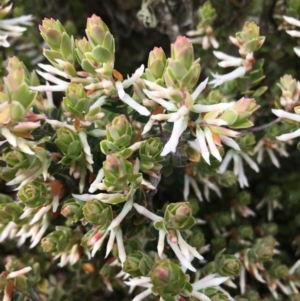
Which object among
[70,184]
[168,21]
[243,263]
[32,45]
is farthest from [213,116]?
[32,45]

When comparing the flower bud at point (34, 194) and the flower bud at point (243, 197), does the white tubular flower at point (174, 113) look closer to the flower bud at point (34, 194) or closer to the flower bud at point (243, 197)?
the flower bud at point (34, 194)

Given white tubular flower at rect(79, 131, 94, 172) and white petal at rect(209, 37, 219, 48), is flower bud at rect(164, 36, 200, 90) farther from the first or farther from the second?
white petal at rect(209, 37, 219, 48)

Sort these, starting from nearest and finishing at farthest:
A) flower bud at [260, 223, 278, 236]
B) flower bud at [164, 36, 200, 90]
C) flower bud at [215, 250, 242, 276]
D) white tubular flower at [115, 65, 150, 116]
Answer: flower bud at [164, 36, 200, 90] → white tubular flower at [115, 65, 150, 116] → flower bud at [215, 250, 242, 276] → flower bud at [260, 223, 278, 236]

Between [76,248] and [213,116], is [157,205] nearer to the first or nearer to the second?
[76,248]

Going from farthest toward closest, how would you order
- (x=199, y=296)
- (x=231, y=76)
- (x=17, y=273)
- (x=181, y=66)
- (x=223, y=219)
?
1. (x=223, y=219)
2. (x=231, y=76)
3. (x=17, y=273)
4. (x=199, y=296)
5. (x=181, y=66)

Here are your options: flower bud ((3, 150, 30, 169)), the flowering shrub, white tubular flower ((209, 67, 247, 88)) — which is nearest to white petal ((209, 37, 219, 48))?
the flowering shrub

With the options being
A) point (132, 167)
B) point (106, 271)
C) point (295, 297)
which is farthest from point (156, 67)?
point (295, 297)

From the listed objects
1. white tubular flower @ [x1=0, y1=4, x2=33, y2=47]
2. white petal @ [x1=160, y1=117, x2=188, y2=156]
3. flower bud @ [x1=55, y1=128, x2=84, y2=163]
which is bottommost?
flower bud @ [x1=55, y1=128, x2=84, y2=163]

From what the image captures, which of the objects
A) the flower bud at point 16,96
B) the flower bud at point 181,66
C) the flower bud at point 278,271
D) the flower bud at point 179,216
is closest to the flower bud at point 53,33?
the flower bud at point 16,96

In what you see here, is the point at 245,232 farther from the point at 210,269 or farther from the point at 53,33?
the point at 53,33
